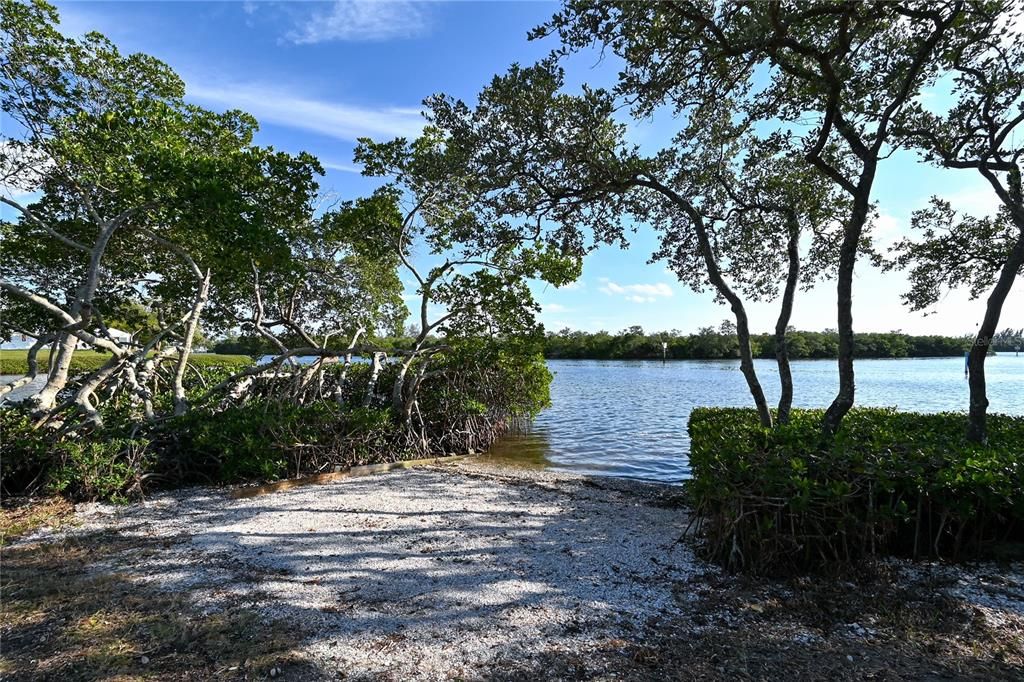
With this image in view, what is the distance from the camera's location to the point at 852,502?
3898 millimetres

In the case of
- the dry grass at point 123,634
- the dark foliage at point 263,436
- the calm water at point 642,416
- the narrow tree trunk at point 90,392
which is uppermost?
the narrow tree trunk at point 90,392

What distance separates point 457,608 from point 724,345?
74.4 metres

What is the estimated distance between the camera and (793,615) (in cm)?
329

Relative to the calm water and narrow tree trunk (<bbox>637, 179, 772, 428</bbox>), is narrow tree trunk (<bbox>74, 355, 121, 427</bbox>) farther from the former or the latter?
narrow tree trunk (<bbox>637, 179, 772, 428</bbox>)

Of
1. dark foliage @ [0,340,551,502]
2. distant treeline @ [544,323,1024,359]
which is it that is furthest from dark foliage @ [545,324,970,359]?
dark foliage @ [0,340,551,502]

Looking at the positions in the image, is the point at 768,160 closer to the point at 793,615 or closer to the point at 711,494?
the point at 711,494

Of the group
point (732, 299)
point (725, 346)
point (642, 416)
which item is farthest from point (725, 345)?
point (732, 299)

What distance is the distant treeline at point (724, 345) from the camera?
222 feet

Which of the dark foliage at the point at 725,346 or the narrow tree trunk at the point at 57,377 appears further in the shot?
the dark foliage at the point at 725,346

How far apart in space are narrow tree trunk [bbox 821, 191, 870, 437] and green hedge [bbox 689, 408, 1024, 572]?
85cm

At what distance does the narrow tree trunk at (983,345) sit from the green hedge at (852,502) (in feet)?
3.93

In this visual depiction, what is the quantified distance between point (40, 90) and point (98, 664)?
29.1 ft

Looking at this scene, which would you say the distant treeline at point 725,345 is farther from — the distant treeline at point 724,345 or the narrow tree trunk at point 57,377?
the narrow tree trunk at point 57,377

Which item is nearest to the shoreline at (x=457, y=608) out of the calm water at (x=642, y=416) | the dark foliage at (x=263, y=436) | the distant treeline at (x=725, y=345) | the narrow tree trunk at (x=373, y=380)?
the dark foliage at (x=263, y=436)
